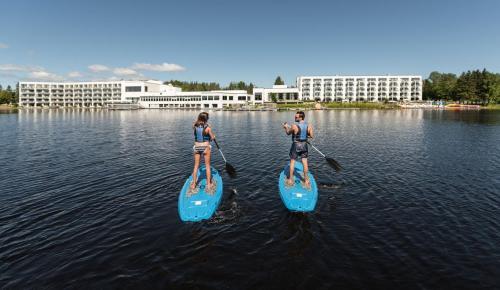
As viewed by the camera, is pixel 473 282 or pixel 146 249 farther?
pixel 146 249

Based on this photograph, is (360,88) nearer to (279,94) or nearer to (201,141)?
(279,94)

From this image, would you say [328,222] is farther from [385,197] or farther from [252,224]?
[385,197]

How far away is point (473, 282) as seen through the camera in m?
7.61

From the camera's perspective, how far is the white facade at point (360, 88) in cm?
17462

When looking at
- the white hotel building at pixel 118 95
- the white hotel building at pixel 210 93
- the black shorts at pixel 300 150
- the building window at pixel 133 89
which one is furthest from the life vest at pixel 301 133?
the building window at pixel 133 89

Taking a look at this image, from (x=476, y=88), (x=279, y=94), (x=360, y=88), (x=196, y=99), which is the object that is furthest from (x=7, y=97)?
(x=476, y=88)

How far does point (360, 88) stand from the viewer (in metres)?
180

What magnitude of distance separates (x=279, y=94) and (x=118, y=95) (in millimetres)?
106116

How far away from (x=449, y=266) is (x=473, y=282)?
722 mm

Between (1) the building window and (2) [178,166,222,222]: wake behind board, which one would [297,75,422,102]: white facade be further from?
(2) [178,166,222,222]: wake behind board

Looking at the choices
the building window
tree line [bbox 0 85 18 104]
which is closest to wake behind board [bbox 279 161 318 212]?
the building window

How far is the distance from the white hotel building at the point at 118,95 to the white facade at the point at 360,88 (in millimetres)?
40493

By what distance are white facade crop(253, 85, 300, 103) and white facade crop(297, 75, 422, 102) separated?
4.55 metres

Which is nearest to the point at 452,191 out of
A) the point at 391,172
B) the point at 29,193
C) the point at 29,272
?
the point at 391,172
